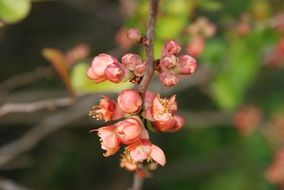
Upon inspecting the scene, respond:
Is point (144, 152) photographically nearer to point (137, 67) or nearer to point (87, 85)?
point (137, 67)

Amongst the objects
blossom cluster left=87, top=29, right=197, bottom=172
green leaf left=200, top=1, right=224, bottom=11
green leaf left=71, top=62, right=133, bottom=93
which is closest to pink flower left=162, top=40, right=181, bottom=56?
blossom cluster left=87, top=29, right=197, bottom=172

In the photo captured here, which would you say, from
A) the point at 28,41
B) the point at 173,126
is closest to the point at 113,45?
the point at 28,41

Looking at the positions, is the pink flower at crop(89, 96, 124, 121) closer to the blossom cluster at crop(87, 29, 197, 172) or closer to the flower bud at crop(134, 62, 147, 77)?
the blossom cluster at crop(87, 29, 197, 172)

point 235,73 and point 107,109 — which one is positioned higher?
point 235,73

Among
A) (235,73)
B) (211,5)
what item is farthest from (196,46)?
(235,73)

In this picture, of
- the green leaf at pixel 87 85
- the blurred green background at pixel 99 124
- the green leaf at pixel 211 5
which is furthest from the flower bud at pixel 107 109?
the blurred green background at pixel 99 124

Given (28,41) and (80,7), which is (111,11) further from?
(28,41)
